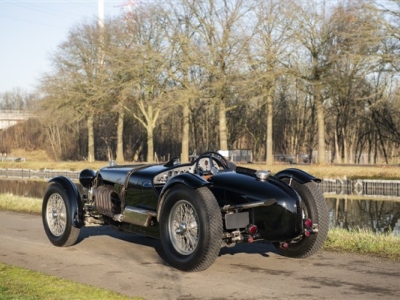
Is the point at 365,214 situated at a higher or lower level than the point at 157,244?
lower

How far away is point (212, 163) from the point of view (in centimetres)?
831

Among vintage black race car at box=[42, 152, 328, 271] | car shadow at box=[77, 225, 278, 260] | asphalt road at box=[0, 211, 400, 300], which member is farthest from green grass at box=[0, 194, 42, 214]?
vintage black race car at box=[42, 152, 328, 271]

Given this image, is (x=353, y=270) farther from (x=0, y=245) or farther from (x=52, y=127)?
(x=52, y=127)

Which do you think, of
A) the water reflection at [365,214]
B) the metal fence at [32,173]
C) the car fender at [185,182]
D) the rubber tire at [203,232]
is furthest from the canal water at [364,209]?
the metal fence at [32,173]

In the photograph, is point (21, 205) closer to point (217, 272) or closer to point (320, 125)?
point (217, 272)

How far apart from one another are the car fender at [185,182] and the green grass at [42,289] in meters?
1.60

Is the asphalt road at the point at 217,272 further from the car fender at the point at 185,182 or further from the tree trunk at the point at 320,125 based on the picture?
the tree trunk at the point at 320,125

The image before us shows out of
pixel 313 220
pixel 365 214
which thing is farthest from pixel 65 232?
pixel 365 214

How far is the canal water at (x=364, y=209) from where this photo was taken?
18109 millimetres

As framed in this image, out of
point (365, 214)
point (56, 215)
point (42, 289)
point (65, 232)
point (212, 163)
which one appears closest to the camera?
point (42, 289)

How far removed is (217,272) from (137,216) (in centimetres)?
156

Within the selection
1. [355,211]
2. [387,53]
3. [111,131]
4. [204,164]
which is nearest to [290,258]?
[204,164]

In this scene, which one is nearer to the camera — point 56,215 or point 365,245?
point 365,245

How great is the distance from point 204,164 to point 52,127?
196ft
